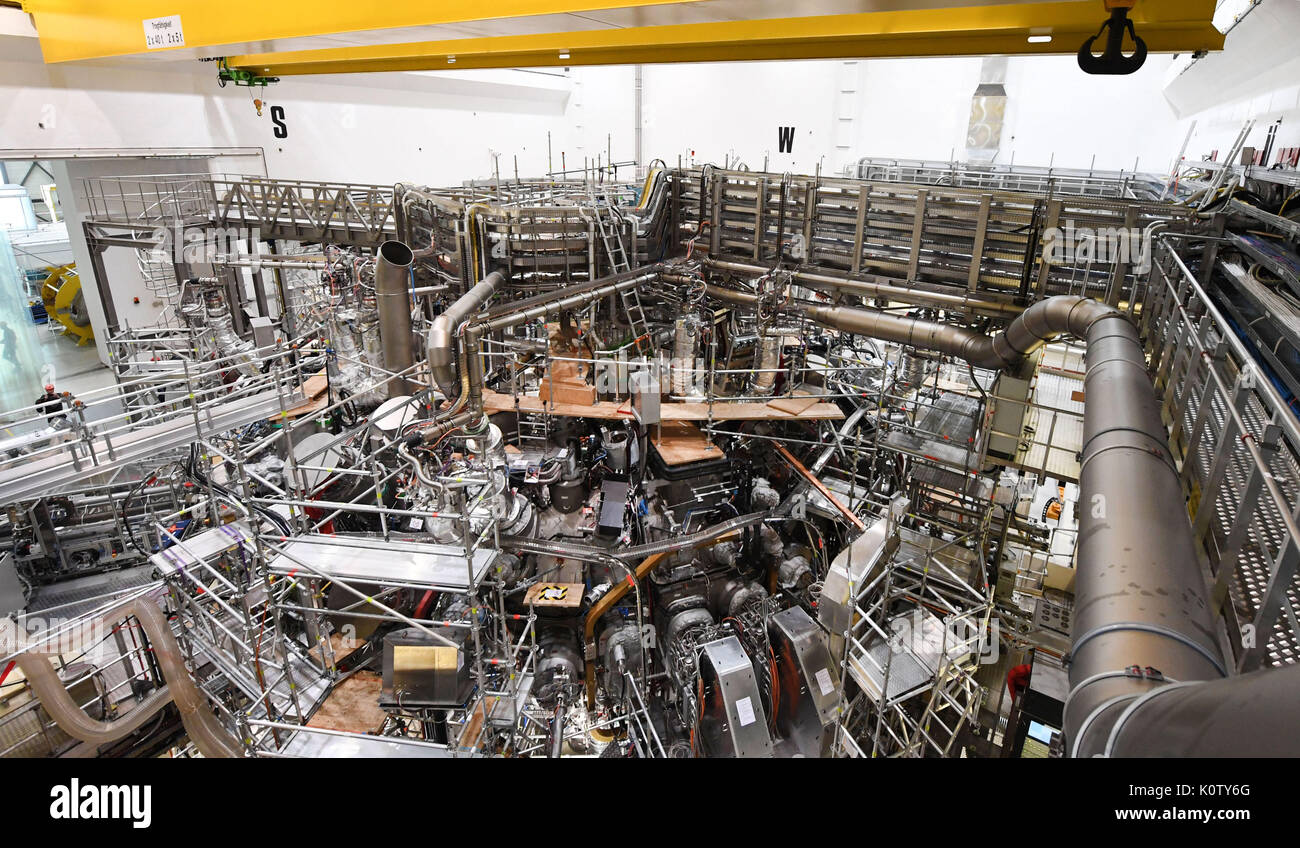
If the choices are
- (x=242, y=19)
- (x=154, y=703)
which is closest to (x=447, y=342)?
(x=242, y=19)

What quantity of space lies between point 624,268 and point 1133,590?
7.96m

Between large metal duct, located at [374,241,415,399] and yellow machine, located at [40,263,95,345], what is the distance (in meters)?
10.3

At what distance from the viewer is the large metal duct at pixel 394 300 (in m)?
7.49

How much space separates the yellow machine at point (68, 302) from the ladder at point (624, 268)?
12068mm

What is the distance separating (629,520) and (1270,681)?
7244mm

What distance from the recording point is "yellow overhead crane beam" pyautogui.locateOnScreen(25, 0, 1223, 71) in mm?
3654

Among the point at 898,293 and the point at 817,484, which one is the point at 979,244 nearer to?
the point at 898,293

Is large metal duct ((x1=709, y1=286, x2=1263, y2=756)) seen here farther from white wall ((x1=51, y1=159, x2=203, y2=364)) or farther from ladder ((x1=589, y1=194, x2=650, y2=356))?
A: white wall ((x1=51, y1=159, x2=203, y2=364))

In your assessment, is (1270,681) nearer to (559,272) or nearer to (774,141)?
(559,272)

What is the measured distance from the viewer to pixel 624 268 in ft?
29.9

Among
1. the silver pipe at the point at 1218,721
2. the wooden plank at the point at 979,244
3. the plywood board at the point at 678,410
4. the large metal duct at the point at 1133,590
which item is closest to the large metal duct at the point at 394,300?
the plywood board at the point at 678,410

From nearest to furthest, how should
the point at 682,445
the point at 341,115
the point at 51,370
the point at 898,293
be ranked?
the point at 898,293
the point at 682,445
the point at 51,370
the point at 341,115

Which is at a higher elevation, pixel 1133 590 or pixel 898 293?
pixel 1133 590

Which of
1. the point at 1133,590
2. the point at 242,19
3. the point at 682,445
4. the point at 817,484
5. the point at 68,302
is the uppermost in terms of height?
the point at 242,19
